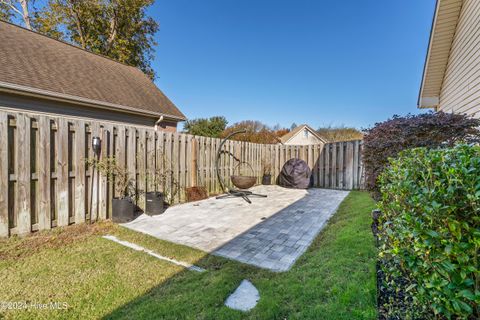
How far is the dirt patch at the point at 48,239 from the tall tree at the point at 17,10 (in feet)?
51.0

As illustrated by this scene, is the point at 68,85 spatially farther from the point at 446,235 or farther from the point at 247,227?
the point at 446,235

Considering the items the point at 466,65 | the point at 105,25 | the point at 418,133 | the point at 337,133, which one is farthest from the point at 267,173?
the point at 337,133

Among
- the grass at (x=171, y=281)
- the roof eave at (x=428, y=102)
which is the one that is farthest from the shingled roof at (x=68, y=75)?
the roof eave at (x=428, y=102)

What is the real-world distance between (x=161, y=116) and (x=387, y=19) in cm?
1046

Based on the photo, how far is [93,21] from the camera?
13.8 metres

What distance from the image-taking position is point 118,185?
459 centimetres

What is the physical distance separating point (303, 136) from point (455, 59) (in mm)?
23568

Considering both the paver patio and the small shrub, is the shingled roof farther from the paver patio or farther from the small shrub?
the small shrub

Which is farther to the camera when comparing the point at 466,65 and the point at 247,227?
the point at 466,65

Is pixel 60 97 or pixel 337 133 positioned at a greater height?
pixel 337 133

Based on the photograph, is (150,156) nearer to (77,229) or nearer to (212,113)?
(77,229)

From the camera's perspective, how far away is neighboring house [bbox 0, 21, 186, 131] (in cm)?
588

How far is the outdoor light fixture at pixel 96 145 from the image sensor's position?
4170mm

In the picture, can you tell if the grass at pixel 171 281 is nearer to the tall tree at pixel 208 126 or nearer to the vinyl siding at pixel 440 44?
the vinyl siding at pixel 440 44
